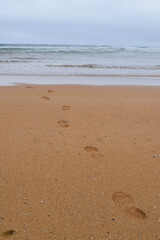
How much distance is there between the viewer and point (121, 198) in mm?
1983

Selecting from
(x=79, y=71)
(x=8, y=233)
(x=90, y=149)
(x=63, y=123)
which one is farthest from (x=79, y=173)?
(x=79, y=71)

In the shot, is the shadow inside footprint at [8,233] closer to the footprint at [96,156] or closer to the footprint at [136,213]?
the footprint at [136,213]

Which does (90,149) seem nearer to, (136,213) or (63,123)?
(63,123)

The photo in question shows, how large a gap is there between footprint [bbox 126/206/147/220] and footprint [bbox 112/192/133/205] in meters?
0.08

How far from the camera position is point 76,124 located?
352cm

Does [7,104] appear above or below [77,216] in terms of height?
above

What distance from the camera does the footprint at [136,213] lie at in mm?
1801

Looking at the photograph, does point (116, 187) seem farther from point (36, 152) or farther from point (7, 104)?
point (7, 104)

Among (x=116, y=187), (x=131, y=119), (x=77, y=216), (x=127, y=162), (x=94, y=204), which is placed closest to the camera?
(x=77, y=216)

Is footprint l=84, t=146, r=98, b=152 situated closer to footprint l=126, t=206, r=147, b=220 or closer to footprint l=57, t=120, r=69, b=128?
footprint l=57, t=120, r=69, b=128

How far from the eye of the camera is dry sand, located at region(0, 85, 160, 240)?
1707mm

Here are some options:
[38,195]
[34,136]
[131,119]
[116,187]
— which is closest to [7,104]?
[34,136]

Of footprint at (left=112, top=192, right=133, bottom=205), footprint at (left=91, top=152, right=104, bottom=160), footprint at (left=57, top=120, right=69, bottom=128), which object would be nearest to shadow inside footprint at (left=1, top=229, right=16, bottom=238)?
footprint at (left=112, top=192, right=133, bottom=205)

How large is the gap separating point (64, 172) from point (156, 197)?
3.19 ft
